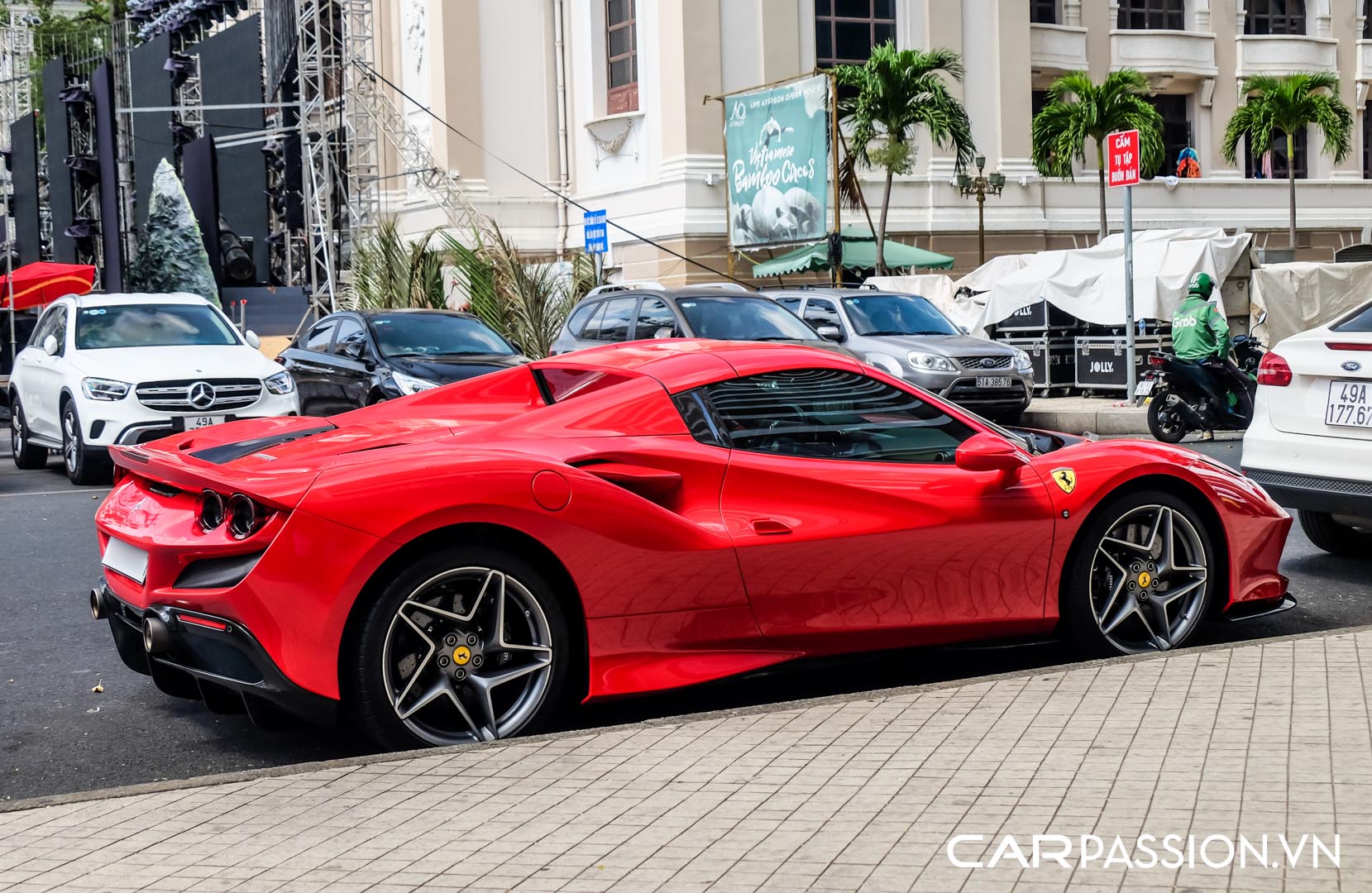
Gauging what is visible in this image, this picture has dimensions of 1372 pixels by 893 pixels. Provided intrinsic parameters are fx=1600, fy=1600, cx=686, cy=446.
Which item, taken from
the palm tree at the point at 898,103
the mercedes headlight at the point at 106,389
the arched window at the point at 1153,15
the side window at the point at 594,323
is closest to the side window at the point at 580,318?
the side window at the point at 594,323

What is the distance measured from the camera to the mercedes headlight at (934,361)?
18.3 m

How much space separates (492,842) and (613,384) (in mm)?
2237

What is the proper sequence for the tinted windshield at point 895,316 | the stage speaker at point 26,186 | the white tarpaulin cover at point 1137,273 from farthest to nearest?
the stage speaker at point 26,186
the white tarpaulin cover at point 1137,273
the tinted windshield at point 895,316

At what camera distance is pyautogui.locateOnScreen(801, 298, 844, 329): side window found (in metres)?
19.6

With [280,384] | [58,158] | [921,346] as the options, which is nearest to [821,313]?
[921,346]

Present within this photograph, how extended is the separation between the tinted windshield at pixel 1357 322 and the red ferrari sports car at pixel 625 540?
6.41 feet

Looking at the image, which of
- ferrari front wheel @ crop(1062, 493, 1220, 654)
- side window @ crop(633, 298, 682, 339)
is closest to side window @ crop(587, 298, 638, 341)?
side window @ crop(633, 298, 682, 339)

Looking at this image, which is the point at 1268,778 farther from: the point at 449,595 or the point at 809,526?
the point at 449,595

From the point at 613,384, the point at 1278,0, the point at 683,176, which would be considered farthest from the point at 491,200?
the point at 613,384

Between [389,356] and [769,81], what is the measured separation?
19.2 metres

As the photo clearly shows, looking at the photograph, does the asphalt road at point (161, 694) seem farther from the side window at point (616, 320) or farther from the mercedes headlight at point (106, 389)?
the side window at point (616, 320)

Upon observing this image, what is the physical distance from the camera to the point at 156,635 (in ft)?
16.1

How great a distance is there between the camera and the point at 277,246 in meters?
44.4

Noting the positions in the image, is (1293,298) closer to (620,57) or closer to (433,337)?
(433,337)
